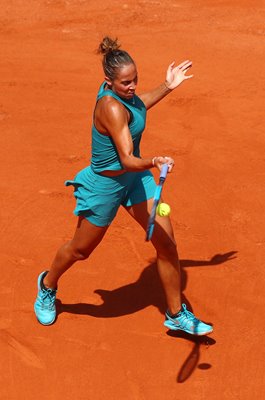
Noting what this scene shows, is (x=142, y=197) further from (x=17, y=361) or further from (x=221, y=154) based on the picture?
(x=221, y=154)

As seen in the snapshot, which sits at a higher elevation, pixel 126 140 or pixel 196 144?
pixel 126 140

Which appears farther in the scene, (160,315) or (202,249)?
(202,249)

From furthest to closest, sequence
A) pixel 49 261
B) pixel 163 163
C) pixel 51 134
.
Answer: pixel 51 134, pixel 49 261, pixel 163 163

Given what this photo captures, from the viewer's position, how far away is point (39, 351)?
580 centimetres

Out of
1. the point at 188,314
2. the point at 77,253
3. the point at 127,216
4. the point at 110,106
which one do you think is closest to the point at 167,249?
the point at 188,314

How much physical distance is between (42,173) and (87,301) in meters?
2.09

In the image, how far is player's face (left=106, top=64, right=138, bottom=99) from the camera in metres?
5.21

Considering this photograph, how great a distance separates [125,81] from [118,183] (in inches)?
29.2

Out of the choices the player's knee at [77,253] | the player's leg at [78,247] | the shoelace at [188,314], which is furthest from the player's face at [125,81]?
the shoelace at [188,314]

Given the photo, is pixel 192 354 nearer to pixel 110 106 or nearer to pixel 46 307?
pixel 46 307

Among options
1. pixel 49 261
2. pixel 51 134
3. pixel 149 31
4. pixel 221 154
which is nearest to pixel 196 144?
pixel 221 154

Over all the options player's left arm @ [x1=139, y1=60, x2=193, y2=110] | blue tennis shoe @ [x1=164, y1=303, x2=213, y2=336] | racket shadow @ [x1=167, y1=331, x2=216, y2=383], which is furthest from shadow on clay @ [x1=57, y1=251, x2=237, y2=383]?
player's left arm @ [x1=139, y1=60, x2=193, y2=110]

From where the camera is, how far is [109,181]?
5547mm

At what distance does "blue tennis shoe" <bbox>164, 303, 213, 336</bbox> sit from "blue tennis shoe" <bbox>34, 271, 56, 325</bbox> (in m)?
0.87
